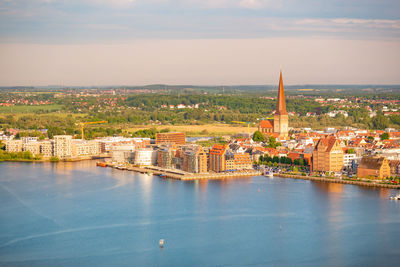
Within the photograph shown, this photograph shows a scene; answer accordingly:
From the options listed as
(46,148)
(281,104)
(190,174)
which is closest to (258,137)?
(281,104)

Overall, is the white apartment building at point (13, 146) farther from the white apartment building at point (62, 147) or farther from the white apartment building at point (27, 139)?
the white apartment building at point (62, 147)

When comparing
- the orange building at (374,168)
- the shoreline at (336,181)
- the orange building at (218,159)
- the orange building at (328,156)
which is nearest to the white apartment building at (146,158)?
the orange building at (218,159)

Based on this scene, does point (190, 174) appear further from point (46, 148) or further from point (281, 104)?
point (281, 104)

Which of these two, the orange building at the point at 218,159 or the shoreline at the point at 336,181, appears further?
the orange building at the point at 218,159

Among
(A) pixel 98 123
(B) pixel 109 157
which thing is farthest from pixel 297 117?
(B) pixel 109 157

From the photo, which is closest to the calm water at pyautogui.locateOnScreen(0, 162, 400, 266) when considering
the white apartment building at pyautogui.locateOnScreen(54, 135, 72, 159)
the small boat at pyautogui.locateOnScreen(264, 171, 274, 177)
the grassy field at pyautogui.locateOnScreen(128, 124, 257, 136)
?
the small boat at pyautogui.locateOnScreen(264, 171, 274, 177)

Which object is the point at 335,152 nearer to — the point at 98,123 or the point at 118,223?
the point at 118,223

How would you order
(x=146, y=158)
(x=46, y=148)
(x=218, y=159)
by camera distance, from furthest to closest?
1. (x=46, y=148)
2. (x=146, y=158)
3. (x=218, y=159)
